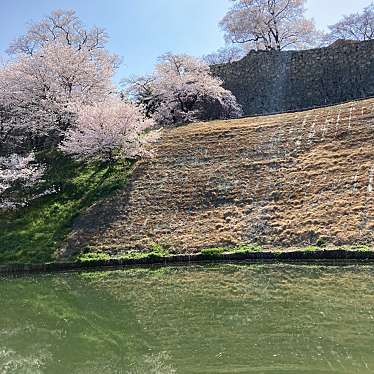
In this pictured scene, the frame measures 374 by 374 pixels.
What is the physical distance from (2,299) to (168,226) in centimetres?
773

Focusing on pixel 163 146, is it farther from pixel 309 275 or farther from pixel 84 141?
pixel 309 275

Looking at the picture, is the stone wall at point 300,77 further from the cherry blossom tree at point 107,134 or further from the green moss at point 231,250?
the green moss at point 231,250

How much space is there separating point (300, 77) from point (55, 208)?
19.7 meters

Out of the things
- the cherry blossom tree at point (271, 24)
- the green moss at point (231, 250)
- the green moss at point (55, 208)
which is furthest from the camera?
the cherry blossom tree at point (271, 24)

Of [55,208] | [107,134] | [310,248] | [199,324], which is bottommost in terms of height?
[310,248]

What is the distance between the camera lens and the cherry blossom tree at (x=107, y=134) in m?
25.4

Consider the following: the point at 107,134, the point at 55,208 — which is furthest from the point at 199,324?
the point at 107,134

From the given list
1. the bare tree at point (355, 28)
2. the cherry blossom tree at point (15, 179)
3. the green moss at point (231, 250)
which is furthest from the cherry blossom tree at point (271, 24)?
the green moss at point (231, 250)

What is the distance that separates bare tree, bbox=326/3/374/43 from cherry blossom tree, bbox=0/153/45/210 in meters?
34.8

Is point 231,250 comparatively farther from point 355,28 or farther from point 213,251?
point 355,28

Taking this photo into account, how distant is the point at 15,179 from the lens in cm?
2389

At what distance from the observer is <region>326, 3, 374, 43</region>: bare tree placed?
158 ft

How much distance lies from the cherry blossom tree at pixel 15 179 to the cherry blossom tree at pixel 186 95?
11157 millimetres

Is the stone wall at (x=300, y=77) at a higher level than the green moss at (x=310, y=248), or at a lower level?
higher
